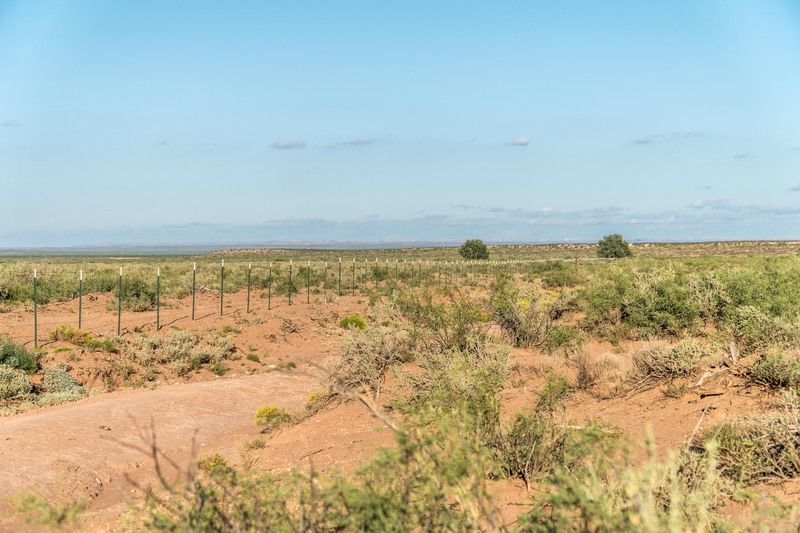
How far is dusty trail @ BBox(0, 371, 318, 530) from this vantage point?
33.5 ft

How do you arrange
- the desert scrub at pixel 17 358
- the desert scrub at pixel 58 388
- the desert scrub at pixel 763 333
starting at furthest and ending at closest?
the desert scrub at pixel 17 358 → the desert scrub at pixel 58 388 → the desert scrub at pixel 763 333

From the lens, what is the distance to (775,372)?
9.05 m

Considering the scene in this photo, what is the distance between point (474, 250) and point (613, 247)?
Result: 18.0 meters

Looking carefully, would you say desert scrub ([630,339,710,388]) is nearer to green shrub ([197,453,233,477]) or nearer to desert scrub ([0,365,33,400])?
green shrub ([197,453,233,477])

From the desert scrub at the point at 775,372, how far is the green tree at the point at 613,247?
7717 cm

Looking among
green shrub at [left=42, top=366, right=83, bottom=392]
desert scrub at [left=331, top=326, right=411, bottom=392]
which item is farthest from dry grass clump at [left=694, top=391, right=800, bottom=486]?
green shrub at [left=42, top=366, right=83, bottom=392]

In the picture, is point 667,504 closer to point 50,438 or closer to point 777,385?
point 777,385

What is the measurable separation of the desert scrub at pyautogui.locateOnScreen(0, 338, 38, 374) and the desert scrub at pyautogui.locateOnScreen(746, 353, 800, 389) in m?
17.2

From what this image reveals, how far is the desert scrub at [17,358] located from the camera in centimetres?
1750

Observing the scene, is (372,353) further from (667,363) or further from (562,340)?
(667,363)

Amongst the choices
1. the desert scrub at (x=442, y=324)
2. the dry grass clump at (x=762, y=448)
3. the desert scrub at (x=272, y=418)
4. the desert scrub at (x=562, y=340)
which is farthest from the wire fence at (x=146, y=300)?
the dry grass clump at (x=762, y=448)

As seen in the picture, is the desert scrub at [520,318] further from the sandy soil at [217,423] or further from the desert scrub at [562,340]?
the sandy soil at [217,423]

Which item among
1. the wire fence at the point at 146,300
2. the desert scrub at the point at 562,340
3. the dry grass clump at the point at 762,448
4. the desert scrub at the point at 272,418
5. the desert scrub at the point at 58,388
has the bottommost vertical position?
the desert scrub at the point at 58,388

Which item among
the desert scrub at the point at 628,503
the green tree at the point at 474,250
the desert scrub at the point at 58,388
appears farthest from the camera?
the green tree at the point at 474,250
